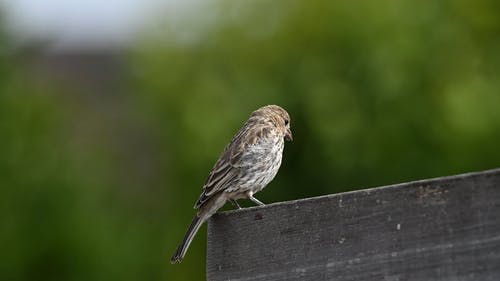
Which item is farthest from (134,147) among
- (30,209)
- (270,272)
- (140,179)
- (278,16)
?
(270,272)

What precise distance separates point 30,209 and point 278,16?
3874mm

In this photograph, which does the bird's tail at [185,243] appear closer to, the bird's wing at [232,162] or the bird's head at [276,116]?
the bird's wing at [232,162]

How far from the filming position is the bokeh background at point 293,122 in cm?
1034

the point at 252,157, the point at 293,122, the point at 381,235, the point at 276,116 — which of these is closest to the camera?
the point at 381,235

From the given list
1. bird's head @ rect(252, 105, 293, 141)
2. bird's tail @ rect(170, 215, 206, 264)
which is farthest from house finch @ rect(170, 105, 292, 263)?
bird's tail @ rect(170, 215, 206, 264)

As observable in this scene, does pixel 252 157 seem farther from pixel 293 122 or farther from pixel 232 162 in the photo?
pixel 293 122

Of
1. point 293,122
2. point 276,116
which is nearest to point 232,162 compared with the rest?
point 276,116

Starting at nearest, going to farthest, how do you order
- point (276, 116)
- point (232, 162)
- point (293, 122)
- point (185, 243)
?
point (185, 243) → point (232, 162) → point (276, 116) → point (293, 122)

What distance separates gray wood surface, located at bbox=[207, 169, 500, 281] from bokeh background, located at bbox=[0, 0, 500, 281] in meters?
7.24

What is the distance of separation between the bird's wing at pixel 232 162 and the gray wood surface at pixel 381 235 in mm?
2204

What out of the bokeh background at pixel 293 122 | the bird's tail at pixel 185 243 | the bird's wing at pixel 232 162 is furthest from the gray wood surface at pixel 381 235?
the bokeh background at pixel 293 122

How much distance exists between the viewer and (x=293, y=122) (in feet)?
36.7

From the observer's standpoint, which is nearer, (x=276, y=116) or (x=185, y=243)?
(x=185, y=243)

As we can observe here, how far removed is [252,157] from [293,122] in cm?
540
